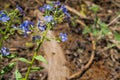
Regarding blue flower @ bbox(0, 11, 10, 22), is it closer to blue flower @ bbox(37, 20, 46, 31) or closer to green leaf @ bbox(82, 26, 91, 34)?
blue flower @ bbox(37, 20, 46, 31)

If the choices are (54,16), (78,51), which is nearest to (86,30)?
(78,51)

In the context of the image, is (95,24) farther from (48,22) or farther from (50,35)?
(48,22)

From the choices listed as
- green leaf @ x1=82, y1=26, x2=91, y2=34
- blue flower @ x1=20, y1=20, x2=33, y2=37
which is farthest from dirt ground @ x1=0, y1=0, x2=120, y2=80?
blue flower @ x1=20, y1=20, x2=33, y2=37

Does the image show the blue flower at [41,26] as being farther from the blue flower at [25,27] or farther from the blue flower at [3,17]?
the blue flower at [3,17]

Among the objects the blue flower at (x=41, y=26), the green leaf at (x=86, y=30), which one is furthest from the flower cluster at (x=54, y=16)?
the green leaf at (x=86, y=30)

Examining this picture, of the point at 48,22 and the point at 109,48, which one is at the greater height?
the point at 48,22

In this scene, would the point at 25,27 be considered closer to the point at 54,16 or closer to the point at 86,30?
the point at 54,16

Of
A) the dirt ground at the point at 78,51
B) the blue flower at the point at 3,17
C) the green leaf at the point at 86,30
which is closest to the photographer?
the blue flower at the point at 3,17

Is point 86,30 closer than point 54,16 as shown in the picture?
No

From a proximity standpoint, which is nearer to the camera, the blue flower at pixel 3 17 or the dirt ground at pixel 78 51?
the blue flower at pixel 3 17

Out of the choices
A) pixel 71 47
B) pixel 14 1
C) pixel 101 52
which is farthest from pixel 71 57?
pixel 14 1

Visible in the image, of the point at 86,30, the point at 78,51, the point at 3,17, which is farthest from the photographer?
the point at 86,30
